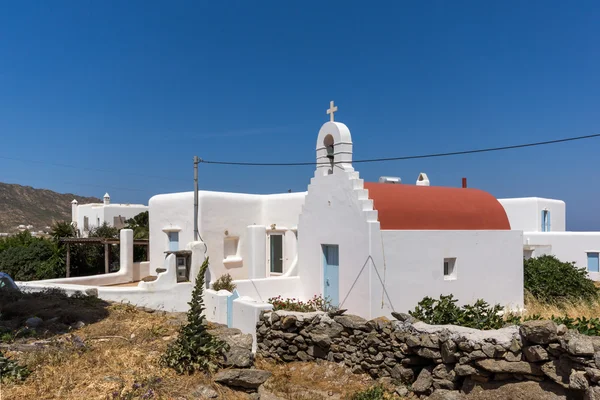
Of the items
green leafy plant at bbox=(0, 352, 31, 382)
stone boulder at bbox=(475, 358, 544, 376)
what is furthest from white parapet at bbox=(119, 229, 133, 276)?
stone boulder at bbox=(475, 358, 544, 376)

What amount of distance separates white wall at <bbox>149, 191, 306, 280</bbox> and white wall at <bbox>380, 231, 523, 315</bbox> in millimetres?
6102

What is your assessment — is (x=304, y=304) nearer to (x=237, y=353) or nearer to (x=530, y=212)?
(x=237, y=353)

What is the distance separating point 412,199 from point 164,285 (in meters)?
7.55

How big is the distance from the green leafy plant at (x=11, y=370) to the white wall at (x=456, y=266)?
7540 mm

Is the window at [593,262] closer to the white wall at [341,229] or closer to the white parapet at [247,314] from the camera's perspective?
the white wall at [341,229]

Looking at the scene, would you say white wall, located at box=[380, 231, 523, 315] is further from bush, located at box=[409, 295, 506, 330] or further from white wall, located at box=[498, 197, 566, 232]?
white wall, located at box=[498, 197, 566, 232]

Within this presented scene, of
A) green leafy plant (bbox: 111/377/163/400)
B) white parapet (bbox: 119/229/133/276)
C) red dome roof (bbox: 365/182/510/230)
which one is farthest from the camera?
white parapet (bbox: 119/229/133/276)

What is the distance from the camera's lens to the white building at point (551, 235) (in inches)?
1017

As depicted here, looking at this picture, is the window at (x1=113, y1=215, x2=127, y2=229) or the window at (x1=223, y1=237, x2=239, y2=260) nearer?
the window at (x1=223, y1=237, x2=239, y2=260)

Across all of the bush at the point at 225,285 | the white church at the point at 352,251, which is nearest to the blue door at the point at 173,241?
the white church at the point at 352,251

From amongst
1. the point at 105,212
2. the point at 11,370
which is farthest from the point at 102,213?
the point at 11,370

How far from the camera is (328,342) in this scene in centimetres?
971

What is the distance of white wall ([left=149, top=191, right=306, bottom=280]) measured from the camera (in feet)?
58.5

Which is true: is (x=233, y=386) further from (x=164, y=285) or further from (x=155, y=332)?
(x=164, y=285)
